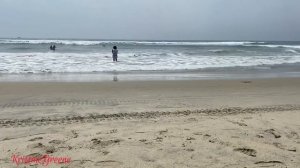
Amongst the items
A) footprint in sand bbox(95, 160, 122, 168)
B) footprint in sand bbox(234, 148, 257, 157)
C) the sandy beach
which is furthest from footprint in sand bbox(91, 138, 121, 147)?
footprint in sand bbox(234, 148, 257, 157)

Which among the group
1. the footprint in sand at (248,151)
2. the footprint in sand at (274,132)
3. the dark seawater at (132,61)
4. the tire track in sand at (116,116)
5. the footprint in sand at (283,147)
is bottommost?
the dark seawater at (132,61)

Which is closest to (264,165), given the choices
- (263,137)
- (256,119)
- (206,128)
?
(263,137)

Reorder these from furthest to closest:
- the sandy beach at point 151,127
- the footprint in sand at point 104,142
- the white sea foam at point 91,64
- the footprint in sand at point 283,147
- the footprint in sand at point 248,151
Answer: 1. the white sea foam at point 91,64
2. the footprint in sand at point 104,142
3. the footprint in sand at point 283,147
4. the footprint in sand at point 248,151
5. the sandy beach at point 151,127

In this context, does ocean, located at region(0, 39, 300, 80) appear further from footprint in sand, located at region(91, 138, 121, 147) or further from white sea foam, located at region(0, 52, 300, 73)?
footprint in sand, located at region(91, 138, 121, 147)

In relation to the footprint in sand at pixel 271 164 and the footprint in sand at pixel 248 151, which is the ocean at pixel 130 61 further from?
the footprint in sand at pixel 271 164

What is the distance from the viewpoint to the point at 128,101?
8594 millimetres

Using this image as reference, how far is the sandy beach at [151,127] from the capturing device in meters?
3.99

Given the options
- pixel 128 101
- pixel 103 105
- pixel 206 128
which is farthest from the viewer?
pixel 128 101

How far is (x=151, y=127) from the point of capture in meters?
5.43

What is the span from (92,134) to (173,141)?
1.20 m

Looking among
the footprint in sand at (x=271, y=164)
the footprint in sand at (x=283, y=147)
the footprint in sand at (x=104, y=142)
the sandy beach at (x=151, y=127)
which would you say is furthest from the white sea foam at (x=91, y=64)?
the footprint in sand at (x=271, y=164)

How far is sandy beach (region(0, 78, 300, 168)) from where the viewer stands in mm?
3994

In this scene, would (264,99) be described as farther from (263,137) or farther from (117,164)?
(117,164)

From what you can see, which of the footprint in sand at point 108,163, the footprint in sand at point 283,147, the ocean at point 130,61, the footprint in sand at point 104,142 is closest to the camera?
the footprint in sand at point 108,163
